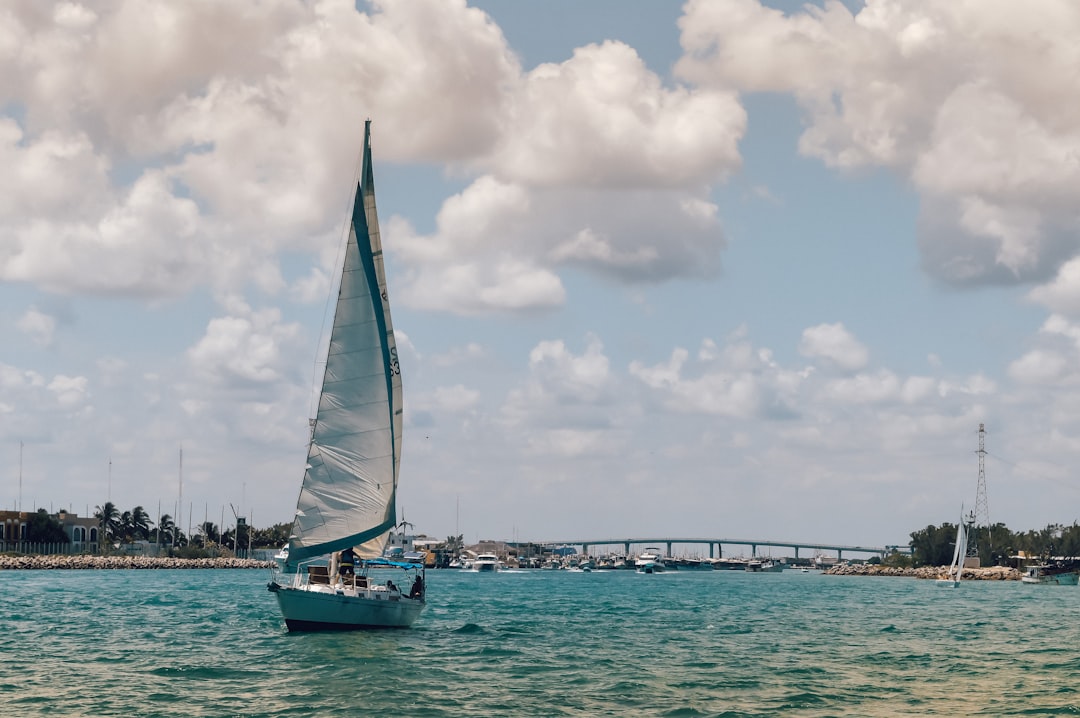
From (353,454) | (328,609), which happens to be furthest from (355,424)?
(328,609)

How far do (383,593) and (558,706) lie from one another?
69.3 feet

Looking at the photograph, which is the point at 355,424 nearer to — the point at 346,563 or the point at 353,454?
the point at 353,454

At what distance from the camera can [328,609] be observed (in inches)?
2249

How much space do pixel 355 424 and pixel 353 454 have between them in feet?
4.75

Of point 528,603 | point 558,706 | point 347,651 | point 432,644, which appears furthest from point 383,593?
point 528,603

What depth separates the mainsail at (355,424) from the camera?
5866 cm

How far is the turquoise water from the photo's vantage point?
1623 inches

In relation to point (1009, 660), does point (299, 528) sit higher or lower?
higher

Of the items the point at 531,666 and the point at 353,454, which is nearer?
the point at 531,666

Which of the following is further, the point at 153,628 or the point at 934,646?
the point at 153,628

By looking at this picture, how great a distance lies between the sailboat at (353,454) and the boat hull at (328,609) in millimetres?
52

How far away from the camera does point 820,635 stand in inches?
2968

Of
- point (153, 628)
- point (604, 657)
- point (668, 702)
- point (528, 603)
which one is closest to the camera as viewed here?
point (668, 702)

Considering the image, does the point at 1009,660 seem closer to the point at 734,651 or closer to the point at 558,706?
the point at 734,651
